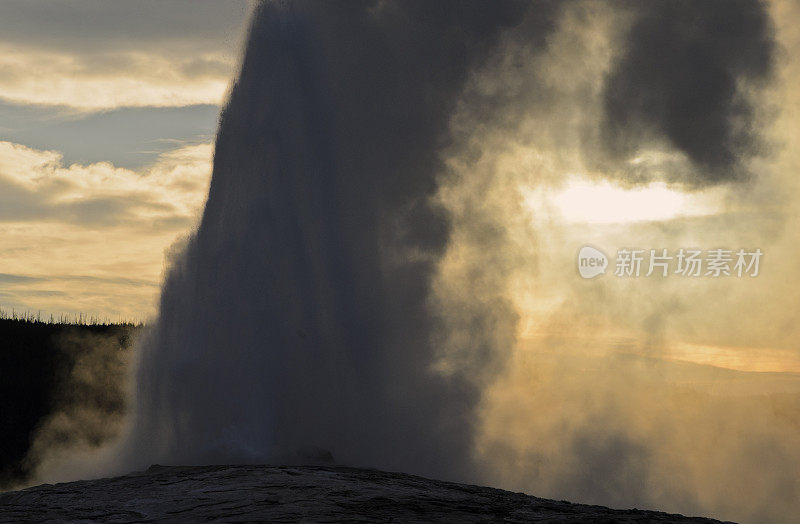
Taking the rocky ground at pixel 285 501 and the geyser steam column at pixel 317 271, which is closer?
the rocky ground at pixel 285 501

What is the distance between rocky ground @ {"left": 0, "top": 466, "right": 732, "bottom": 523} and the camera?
8.76 metres

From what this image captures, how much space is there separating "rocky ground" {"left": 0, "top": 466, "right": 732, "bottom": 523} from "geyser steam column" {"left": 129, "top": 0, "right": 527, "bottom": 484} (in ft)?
12.6

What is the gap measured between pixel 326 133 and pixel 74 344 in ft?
142

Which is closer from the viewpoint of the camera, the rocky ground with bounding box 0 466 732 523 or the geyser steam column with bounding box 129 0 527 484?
the rocky ground with bounding box 0 466 732 523

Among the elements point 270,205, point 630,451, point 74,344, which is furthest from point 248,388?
point 74,344

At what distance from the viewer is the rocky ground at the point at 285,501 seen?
8.76 m

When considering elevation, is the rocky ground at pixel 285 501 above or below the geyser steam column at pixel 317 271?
below

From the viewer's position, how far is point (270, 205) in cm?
1725

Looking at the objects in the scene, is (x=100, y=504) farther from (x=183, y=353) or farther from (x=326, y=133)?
(x=326, y=133)

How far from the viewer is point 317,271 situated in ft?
57.3

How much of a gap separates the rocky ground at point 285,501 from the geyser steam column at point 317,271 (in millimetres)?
3826

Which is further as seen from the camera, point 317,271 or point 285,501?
point 317,271

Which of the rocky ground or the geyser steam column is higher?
the geyser steam column

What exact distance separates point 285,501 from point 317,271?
862cm
